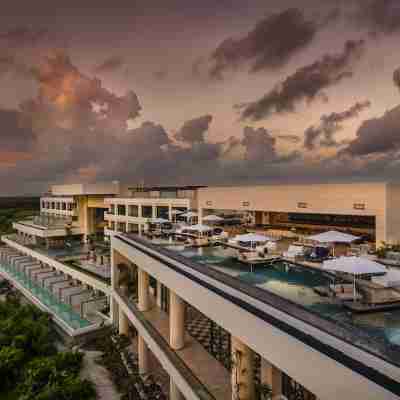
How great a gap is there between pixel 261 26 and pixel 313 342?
23393mm

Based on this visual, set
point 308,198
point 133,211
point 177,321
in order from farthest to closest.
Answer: point 133,211, point 308,198, point 177,321

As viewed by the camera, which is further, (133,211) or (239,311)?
(133,211)

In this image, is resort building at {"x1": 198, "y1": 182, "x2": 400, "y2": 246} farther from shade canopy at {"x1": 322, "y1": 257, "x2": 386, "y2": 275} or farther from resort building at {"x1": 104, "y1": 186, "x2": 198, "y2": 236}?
shade canopy at {"x1": 322, "y1": 257, "x2": 386, "y2": 275}

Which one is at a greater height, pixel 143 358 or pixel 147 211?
pixel 147 211

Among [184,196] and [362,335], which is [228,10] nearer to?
[184,196]

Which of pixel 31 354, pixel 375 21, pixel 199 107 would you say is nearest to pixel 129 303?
pixel 31 354

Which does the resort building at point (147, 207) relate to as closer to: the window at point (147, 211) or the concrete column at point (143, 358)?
the window at point (147, 211)

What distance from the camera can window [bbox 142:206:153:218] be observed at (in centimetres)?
3608

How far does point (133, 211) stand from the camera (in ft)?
128

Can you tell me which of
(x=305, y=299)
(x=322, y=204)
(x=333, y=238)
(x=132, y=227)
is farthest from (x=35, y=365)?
(x=132, y=227)

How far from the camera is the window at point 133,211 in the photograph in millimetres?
38319

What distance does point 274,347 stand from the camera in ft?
20.2

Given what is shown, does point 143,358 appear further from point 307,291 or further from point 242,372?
point 307,291

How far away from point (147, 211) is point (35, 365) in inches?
840
